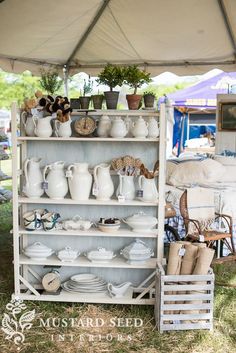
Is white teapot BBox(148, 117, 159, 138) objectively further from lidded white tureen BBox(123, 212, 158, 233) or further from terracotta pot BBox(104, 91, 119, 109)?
lidded white tureen BBox(123, 212, 158, 233)

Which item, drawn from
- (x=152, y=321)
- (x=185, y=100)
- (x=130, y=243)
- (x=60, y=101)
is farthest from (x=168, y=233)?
(x=185, y=100)

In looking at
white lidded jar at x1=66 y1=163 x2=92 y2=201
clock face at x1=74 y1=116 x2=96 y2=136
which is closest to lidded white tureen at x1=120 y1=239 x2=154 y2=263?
white lidded jar at x1=66 y1=163 x2=92 y2=201

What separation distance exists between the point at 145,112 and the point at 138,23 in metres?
2.73

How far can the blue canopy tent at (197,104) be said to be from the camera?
8.91 metres

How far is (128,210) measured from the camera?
331cm

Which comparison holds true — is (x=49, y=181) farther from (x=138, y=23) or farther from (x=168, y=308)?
(x=138, y=23)

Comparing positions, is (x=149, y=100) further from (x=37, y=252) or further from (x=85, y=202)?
(x=37, y=252)

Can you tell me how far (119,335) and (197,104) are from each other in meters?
7.23

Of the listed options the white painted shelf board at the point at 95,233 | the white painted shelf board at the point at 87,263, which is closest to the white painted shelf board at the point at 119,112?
the white painted shelf board at the point at 95,233

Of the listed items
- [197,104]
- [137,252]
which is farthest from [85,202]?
[197,104]

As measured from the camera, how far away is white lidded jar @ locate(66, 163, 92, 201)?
10.2ft

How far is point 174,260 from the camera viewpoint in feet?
9.59

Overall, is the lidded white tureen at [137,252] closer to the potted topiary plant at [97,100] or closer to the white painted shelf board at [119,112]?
the white painted shelf board at [119,112]

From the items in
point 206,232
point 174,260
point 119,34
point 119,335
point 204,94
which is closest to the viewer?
point 119,335
